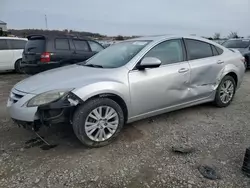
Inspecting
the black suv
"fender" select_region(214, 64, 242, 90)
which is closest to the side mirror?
"fender" select_region(214, 64, 242, 90)

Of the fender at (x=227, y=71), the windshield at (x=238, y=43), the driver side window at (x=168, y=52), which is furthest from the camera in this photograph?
the windshield at (x=238, y=43)

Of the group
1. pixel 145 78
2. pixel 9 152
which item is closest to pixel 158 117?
pixel 145 78

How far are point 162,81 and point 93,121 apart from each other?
48.5 inches

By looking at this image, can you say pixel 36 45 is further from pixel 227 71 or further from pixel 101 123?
pixel 227 71

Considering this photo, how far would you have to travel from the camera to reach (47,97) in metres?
2.79

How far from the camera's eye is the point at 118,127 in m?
3.16

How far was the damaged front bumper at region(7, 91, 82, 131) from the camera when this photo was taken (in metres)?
2.75

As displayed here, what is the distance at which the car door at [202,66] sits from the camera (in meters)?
3.89

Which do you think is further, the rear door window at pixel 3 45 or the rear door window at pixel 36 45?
the rear door window at pixel 3 45

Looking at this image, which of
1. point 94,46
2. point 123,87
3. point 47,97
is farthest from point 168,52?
Answer: point 94,46

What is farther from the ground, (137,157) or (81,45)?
(81,45)

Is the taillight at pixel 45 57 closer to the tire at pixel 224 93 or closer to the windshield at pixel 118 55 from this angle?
the windshield at pixel 118 55

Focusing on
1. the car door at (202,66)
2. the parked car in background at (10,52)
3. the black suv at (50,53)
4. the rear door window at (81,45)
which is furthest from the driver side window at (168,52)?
the parked car in background at (10,52)

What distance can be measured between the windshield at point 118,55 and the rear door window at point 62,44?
3.39 meters
